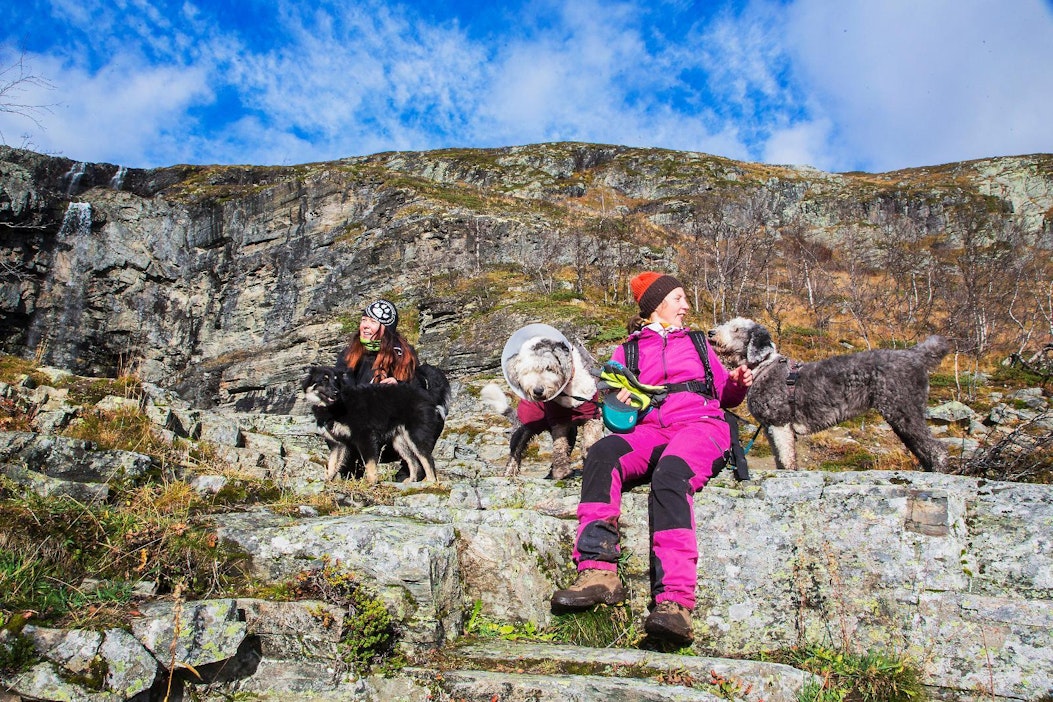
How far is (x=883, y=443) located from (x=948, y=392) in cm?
491

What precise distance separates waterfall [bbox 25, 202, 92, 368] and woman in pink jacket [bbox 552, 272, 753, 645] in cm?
3705

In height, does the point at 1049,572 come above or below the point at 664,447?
below

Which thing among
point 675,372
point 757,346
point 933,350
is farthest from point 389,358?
point 933,350

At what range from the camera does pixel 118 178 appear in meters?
38.8

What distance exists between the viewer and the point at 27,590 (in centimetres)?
286

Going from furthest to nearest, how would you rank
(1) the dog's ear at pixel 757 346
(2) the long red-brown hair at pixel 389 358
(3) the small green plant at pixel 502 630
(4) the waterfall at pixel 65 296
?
(4) the waterfall at pixel 65 296 → (2) the long red-brown hair at pixel 389 358 → (1) the dog's ear at pixel 757 346 → (3) the small green plant at pixel 502 630

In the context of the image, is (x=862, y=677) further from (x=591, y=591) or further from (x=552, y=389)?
(x=552, y=389)

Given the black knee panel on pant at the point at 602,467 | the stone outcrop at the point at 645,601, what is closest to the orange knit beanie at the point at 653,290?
the black knee panel on pant at the point at 602,467

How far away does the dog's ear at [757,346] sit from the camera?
659 cm

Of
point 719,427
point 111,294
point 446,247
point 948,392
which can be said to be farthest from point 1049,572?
point 111,294

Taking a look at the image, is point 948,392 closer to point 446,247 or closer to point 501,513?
point 501,513

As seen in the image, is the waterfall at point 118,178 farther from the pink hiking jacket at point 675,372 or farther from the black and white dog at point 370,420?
the pink hiking jacket at point 675,372

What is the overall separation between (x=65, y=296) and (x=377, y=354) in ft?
115

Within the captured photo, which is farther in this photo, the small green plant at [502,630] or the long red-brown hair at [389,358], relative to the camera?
the long red-brown hair at [389,358]
